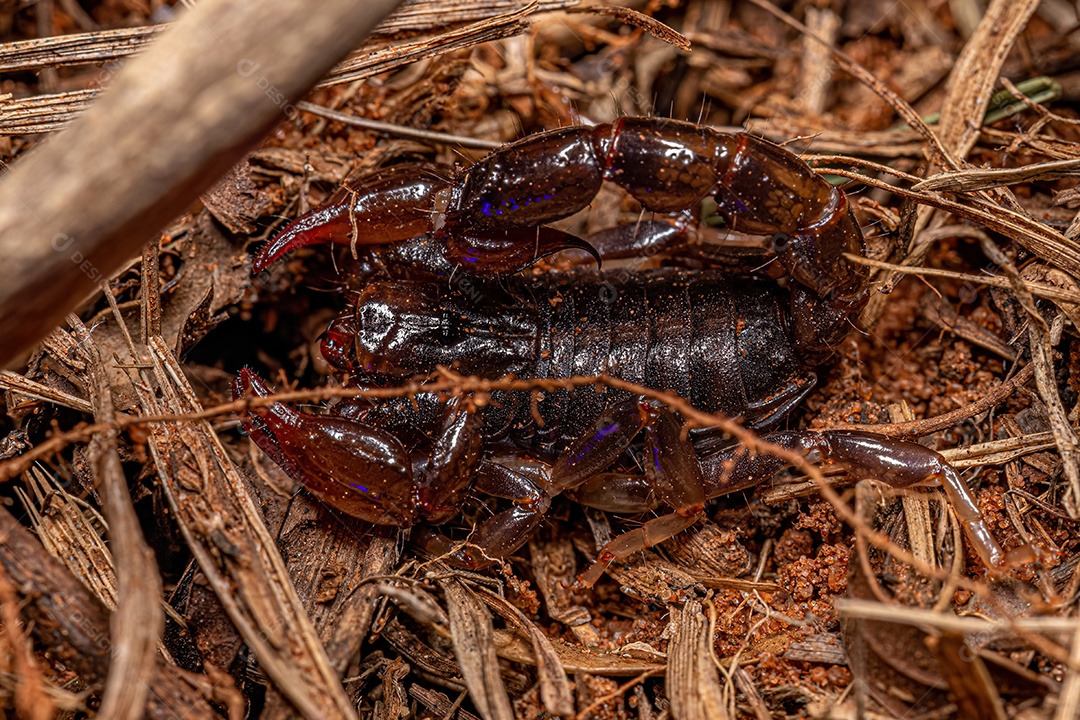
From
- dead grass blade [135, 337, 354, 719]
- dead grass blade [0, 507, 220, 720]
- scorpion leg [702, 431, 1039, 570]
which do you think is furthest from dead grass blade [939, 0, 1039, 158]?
dead grass blade [0, 507, 220, 720]

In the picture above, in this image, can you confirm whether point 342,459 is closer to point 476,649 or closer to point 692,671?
point 476,649

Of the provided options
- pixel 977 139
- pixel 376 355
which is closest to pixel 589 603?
pixel 376 355

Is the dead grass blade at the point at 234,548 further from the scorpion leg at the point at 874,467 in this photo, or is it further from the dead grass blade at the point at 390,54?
the scorpion leg at the point at 874,467

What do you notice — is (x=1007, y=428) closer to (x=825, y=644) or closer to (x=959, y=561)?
(x=959, y=561)

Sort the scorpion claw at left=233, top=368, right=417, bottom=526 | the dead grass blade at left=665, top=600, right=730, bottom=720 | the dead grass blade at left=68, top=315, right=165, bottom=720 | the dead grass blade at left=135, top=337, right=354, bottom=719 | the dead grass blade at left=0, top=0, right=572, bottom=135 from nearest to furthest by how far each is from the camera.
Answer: the dead grass blade at left=68, top=315, right=165, bottom=720 → the dead grass blade at left=135, top=337, right=354, bottom=719 → the dead grass blade at left=665, top=600, right=730, bottom=720 → the scorpion claw at left=233, top=368, right=417, bottom=526 → the dead grass blade at left=0, top=0, right=572, bottom=135

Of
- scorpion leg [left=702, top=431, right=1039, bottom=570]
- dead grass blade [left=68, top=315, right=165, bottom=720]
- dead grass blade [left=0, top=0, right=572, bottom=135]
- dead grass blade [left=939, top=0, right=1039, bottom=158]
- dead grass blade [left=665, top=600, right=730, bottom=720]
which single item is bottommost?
dead grass blade [left=665, top=600, right=730, bottom=720]

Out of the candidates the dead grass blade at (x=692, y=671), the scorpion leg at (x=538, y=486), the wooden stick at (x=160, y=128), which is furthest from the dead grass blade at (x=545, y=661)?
the wooden stick at (x=160, y=128)

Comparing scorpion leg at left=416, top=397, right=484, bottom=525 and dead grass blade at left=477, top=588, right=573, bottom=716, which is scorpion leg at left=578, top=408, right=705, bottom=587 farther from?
scorpion leg at left=416, top=397, right=484, bottom=525

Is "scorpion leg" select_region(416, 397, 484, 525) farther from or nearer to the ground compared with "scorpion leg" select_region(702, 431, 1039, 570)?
farther from the ground
